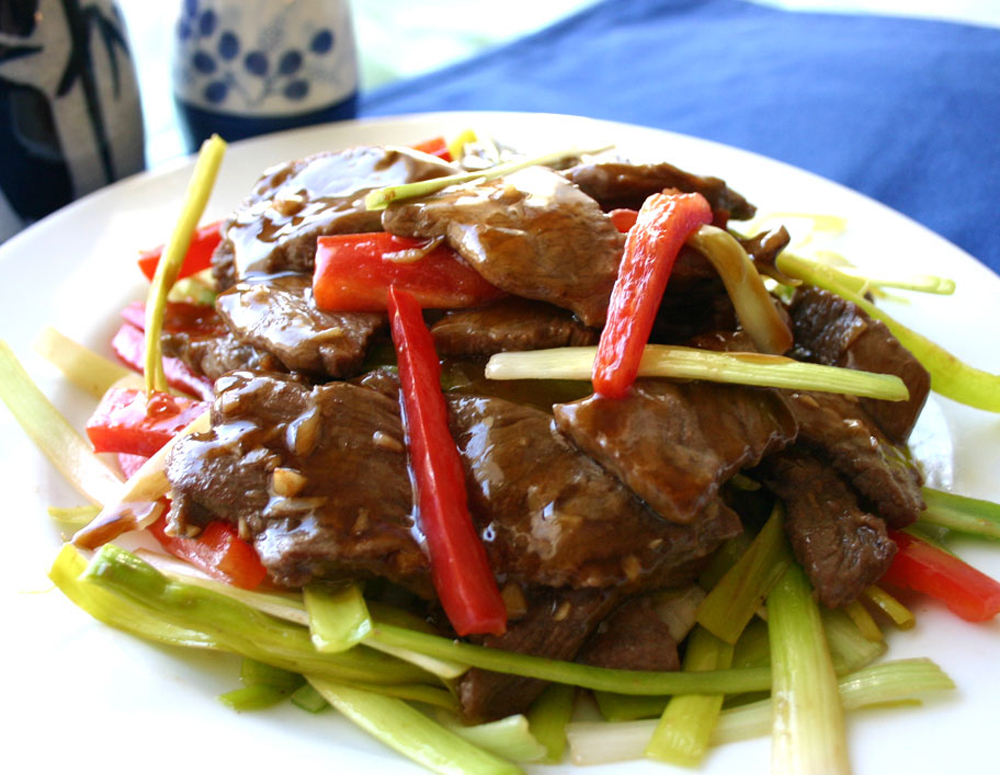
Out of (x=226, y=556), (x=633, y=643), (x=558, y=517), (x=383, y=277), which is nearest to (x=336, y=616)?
(x=226, y=556)

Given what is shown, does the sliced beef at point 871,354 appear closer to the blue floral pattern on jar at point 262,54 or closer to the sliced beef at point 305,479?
the sliced beef at point 305,479

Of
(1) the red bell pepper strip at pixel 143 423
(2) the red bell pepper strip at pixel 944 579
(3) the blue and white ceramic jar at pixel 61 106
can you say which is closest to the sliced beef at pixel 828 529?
(2) the red bell pepper strip at pixel 944 579

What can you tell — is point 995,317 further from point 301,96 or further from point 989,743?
point 301,96

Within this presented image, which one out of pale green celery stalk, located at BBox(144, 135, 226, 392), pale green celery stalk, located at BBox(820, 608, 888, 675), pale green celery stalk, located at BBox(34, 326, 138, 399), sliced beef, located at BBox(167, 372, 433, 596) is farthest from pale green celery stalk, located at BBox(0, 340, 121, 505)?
pale green celery stalk, located at BBox(820, 608, 888, 675)

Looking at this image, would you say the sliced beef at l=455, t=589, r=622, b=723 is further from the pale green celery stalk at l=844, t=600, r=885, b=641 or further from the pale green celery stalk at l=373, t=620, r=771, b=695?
the pale green celery stalk at l=844, t=600, r=885, b=641

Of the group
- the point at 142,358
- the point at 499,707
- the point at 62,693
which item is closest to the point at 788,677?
the point at 499,707
